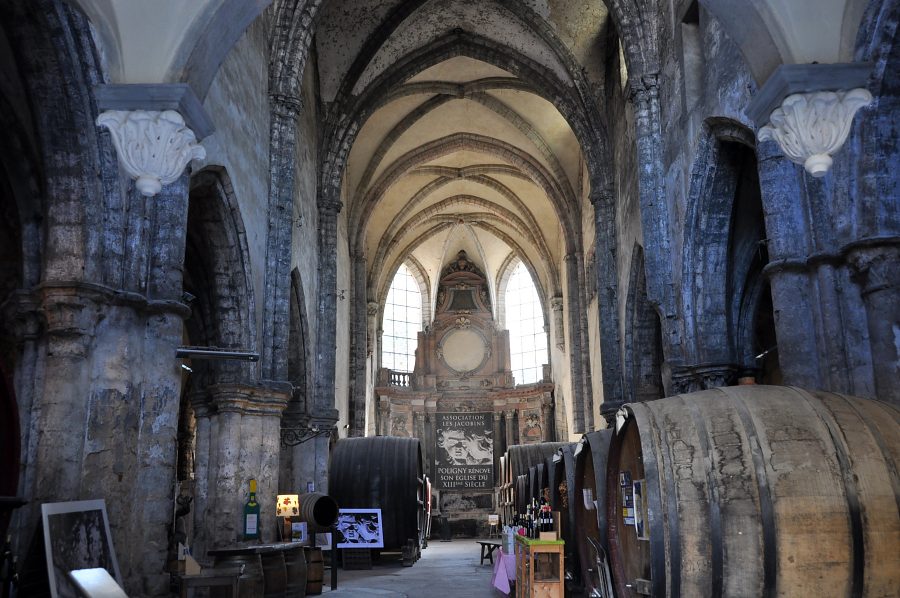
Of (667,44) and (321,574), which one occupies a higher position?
(667,44)

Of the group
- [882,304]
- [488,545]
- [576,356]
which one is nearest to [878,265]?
[882,304]

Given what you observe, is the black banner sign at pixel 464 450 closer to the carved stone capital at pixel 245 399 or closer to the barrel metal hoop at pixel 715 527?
the carved stone capital at pixel 245 399

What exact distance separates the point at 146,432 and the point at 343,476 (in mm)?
10082

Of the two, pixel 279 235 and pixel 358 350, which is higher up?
pixel 358 350

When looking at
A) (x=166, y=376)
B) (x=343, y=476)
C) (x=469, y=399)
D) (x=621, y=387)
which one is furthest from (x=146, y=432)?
(x=469, y=399)

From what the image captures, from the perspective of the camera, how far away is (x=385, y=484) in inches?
679

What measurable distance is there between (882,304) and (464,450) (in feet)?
85.7

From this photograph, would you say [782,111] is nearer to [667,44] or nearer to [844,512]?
[844,512]

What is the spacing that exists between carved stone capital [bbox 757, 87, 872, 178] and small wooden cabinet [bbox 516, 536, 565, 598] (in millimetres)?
4550

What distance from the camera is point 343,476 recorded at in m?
17.5

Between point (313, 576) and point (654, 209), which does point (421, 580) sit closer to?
point (313, 576)

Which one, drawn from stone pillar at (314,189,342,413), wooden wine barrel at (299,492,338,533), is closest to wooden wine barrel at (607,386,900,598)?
wooden wine barrel at (299,492,338,533)

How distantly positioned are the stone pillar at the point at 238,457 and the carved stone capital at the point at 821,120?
29.6ft

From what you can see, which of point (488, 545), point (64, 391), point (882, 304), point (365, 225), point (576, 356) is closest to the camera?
point (882, 304)
